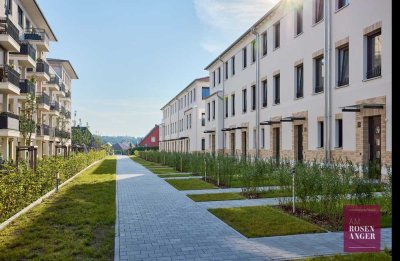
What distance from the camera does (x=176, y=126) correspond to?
62.0 m

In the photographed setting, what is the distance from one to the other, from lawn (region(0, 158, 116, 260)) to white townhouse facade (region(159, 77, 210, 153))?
118 ft

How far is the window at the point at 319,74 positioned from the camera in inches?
711

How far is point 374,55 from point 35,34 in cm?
2948

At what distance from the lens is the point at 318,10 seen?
→ 1839 cm

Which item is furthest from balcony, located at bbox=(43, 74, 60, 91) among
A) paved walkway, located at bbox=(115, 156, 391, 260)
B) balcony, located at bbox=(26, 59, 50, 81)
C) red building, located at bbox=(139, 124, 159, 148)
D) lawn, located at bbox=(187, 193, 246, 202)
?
red building, located at bbox=(139, 124, 159, 148)

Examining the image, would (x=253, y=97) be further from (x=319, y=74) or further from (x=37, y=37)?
(x=37, y=37)

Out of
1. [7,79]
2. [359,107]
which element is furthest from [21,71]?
[359,107]

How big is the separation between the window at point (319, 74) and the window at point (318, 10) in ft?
6.52

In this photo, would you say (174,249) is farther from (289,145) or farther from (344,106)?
(289,145)

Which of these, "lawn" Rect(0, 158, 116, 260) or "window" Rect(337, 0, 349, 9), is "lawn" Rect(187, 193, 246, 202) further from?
"window" Rect(337, 0, 349, 9)

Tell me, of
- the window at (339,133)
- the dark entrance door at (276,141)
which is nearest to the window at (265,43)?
the dark entrance door at (276,141)

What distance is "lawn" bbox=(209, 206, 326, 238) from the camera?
6945mm

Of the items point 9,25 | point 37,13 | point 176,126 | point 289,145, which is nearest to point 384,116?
point 289,145

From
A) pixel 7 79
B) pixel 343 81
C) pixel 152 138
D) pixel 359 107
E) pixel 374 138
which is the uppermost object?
pixel 7 79
